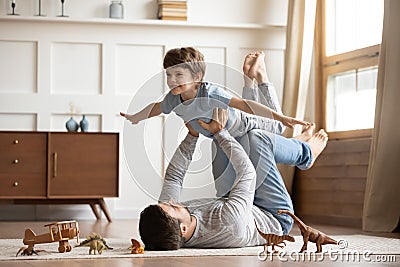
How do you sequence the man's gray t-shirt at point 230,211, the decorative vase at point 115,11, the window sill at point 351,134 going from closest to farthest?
the man's gray t-shirt at point 230,211 < the window sill at point 351,134 < the decorative vase at point 115,11

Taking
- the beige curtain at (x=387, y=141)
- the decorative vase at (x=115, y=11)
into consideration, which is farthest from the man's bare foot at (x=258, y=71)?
the decorative vase at (x=115, y=11)

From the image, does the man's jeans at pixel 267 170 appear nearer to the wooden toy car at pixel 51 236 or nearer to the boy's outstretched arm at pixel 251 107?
the boy's outstretched arm at pixel 251 107

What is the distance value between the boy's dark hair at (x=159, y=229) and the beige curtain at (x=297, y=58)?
9.29 ft

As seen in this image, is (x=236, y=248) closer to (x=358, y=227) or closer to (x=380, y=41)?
(x=358, y=227)

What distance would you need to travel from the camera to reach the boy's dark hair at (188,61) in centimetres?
307

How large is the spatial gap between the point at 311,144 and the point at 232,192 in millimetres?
669

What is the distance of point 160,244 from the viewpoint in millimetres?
2912

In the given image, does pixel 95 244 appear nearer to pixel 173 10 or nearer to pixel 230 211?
pixel 230 211

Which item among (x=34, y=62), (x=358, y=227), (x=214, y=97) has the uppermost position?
(x=34, y=62)

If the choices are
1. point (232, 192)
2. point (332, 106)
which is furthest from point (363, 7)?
point (232, 192)

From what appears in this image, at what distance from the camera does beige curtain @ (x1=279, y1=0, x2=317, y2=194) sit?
5.62 metres

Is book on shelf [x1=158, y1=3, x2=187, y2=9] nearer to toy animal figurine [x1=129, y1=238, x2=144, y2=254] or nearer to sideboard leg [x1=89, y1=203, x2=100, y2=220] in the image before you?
sideboard leg [x1=89, y1=203, x2=100, y2=220]

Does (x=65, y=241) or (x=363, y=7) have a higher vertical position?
Answer: (x=363, y=7)

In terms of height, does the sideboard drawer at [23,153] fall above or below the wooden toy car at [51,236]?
above
